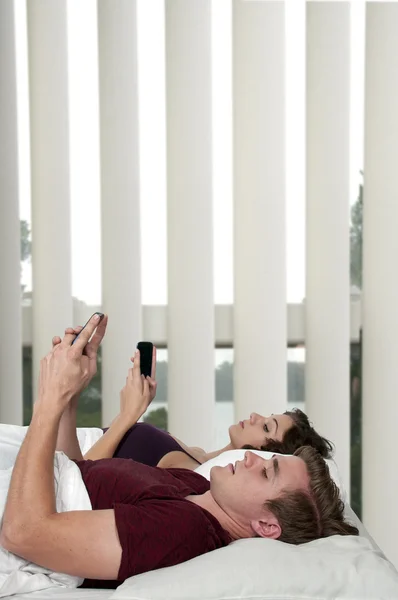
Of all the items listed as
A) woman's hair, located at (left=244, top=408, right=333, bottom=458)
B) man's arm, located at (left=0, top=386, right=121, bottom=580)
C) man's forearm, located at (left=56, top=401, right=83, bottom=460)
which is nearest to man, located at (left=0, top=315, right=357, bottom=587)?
man's arm, located at (left=0, top=386, right=121, bottom=580)

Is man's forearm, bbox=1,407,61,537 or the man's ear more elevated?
man's forearm, bbox=1,407,61,537

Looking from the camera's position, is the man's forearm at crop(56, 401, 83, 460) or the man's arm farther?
the man's forearm at crop(56, 401, 83, 460)

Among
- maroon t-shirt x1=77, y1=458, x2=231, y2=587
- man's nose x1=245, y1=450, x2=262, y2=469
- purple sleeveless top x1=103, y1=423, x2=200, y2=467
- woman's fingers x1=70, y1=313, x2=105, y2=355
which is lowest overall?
purple sleeveless top x1=103, y1=423, x2=200, y2=467

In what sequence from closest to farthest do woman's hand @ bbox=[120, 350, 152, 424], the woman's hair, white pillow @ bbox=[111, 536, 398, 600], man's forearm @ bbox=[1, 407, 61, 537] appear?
white pillow @ bbox=[111, 536, 398, 600] → man's forearm @ bbox=[1, 407, 61, 537] → woman's hand @ bbox=[120, 350, 152, 424] → the woman's hair

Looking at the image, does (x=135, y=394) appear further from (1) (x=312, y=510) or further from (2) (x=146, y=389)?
(1) (x=312, y=510)

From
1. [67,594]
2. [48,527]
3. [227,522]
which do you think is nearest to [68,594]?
[67,594]

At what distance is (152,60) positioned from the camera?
2961mm

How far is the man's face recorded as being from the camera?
144 centimetres

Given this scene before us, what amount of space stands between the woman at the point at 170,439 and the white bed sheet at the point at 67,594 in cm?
67

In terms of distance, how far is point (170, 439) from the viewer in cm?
214

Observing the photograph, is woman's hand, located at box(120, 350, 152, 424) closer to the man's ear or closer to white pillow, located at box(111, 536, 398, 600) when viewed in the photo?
the man's ear

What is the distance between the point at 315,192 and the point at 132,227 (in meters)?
0.67

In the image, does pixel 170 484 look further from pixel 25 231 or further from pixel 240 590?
pixel 25 231

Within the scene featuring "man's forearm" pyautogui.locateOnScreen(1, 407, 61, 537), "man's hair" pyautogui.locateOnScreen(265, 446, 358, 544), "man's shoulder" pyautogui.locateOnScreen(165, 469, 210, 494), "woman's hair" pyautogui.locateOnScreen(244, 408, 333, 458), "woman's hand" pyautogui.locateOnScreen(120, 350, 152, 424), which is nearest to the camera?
"man's forearm" pyautogui.locateOnScreen(1, 407, 61, 537)
